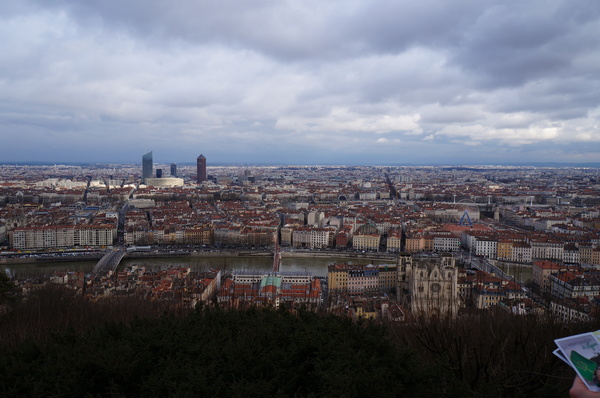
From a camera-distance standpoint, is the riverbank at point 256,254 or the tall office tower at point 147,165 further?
the tall office tower at point 147,165

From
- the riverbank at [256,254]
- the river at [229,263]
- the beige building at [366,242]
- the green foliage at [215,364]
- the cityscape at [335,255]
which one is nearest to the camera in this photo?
the green foliage at [215,364]

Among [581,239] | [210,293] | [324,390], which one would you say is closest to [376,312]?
[210,293]

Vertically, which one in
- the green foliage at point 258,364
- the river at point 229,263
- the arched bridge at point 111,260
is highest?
the green foliage at point 258,364

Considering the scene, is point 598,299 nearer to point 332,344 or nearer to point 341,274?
point 341,274

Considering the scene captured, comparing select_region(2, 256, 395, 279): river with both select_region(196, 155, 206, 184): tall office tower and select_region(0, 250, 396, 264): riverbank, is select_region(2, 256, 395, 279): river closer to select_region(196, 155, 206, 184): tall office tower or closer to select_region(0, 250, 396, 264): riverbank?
select_region(0, 250, 396, 264): riverbank

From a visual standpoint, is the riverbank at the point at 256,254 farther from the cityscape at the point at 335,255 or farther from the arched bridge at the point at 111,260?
the arched bridge at the point at 111,260

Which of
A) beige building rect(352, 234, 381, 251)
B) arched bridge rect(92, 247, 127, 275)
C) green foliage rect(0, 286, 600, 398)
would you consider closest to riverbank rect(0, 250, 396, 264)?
arched bridge rect(92, 247, 127, 275)

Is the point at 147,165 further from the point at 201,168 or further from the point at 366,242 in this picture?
the point at 366,242

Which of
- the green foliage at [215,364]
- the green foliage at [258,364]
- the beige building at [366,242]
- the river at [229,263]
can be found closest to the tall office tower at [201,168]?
the beige building at [366,242]

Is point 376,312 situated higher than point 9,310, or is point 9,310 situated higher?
point 9,310

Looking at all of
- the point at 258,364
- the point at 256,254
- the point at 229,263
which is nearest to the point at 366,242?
the point at 256,254

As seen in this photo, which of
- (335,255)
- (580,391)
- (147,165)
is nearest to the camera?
(580,391)
